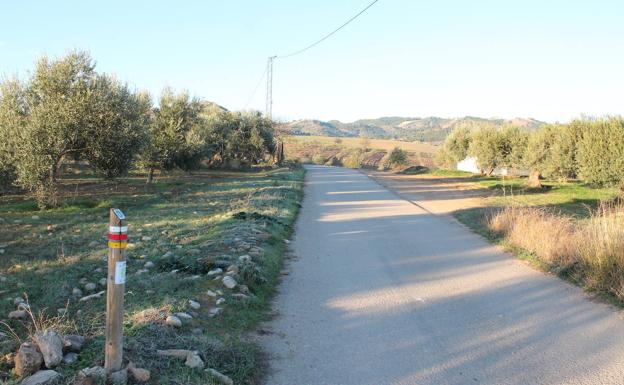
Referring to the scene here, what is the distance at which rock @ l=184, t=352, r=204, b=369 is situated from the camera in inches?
169

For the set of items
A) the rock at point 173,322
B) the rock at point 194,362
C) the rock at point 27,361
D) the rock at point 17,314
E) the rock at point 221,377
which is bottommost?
the rock at point 17,314

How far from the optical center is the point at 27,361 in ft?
12.6

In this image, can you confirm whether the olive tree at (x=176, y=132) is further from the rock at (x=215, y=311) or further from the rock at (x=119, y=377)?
the rock at (x=119, y=377)

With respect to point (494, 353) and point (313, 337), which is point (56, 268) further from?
point (494, 353)

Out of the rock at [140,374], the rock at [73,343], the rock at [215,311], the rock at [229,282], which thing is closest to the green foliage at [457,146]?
the rock at [229,282]

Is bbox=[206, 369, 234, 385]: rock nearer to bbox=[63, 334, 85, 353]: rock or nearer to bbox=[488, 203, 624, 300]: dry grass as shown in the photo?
bbox=[63, 334, 85, 353]: rock

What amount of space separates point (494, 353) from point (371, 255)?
5.18 metres

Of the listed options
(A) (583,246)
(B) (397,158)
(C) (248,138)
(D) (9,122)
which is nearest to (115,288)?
(A) (583,246)

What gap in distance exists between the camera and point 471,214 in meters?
17.2

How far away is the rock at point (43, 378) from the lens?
144 inches

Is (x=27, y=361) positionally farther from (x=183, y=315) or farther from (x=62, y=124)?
(x=62, y=124)

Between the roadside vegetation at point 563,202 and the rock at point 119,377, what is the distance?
653 cm

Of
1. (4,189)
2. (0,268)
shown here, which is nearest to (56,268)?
(0,268)

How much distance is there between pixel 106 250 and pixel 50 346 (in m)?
6.62
